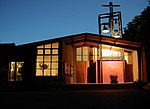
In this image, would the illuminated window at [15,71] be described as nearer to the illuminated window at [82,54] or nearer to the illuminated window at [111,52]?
the illuminated window at [82,54]

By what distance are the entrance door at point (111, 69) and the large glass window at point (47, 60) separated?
5011 millimetres

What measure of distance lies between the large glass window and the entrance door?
16.4ft

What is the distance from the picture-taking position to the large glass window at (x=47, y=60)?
17.9 m

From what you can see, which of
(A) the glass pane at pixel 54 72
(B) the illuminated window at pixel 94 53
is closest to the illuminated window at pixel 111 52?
(B) the illuminated window at pixel 94 53

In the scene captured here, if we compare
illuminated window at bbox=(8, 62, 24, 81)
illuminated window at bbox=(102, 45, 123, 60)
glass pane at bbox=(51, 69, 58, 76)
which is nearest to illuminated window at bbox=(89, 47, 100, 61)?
illuminated window at bbox=(102, 45, 123, 60)

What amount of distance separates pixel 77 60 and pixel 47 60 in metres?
4.74

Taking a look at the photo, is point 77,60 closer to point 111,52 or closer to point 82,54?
point 82,54

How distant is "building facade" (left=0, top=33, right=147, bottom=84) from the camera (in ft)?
58.5

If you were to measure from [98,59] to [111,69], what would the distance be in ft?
5.39

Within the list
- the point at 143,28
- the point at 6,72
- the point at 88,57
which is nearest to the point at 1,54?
the point at 6,72

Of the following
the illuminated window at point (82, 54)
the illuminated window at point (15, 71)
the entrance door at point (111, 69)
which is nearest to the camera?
the illuminated window at point (15, 71)

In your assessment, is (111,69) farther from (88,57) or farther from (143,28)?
(143,28)

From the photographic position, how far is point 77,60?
72.1 ft

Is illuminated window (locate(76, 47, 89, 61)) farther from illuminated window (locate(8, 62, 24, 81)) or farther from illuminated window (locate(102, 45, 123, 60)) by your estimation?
illuminated window (locate(8, 62, 24, 81))
